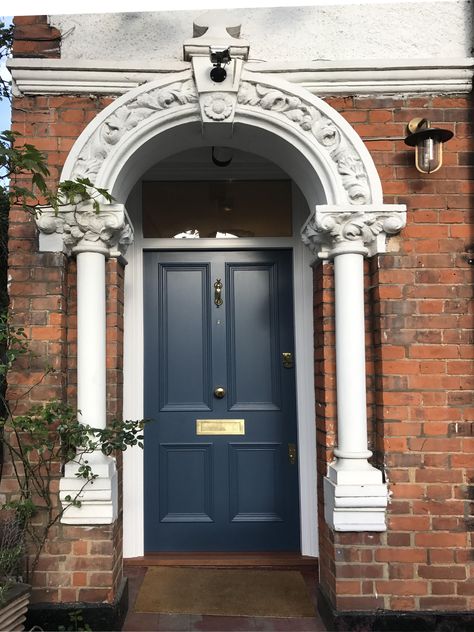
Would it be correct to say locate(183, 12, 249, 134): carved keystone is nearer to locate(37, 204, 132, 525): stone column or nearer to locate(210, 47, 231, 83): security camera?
locate(210, 47, 231, 83): security camera

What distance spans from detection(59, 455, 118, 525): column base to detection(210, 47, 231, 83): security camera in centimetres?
225

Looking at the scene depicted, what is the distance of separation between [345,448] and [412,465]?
0.38 meters

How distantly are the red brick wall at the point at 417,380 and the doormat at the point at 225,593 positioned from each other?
13.5 inches

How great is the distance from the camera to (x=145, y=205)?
12.5ft

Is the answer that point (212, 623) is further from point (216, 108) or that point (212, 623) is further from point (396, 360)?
point (216, 108)

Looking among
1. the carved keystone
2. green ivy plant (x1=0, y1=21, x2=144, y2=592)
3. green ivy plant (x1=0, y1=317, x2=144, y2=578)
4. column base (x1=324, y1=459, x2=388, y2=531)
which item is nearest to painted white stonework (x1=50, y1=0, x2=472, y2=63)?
the carved keystone

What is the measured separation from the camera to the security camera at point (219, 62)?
2773 millimetres

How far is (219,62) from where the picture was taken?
9.14 feet

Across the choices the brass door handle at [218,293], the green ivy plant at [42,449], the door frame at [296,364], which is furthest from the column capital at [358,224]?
the green ivy plant at [42,449]

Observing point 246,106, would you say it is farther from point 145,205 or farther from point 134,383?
point 134,383

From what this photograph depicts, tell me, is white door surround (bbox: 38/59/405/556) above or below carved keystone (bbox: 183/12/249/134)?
below

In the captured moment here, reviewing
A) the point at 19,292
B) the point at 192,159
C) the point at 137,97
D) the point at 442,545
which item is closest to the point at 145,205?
the point at 192,159

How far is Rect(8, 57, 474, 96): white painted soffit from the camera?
9.36 feet

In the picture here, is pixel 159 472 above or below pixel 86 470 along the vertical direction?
below
